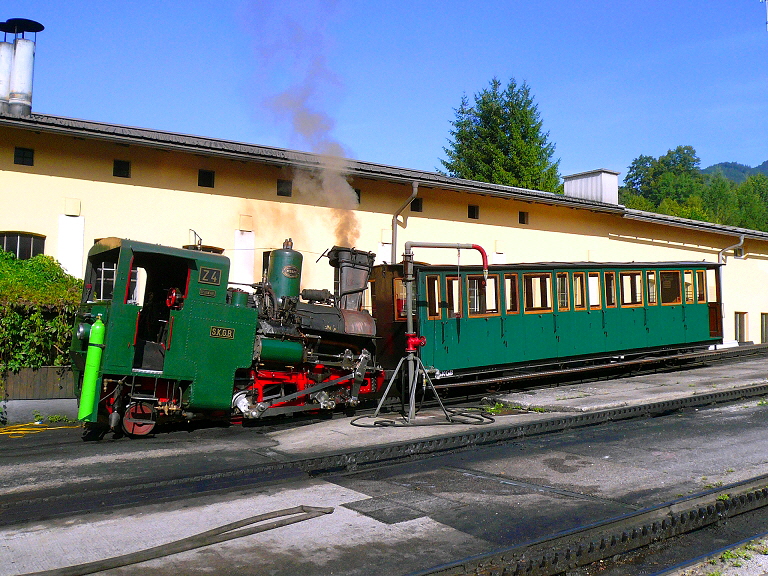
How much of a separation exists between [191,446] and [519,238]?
13.8m

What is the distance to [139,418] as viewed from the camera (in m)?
9.15

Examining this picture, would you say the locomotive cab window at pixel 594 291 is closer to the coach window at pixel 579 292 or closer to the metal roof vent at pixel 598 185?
the coach window at pixel 579 292

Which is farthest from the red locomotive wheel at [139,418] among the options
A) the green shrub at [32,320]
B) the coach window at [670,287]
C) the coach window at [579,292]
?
the coach window at [670,287]

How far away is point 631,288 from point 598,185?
1008 centimetres

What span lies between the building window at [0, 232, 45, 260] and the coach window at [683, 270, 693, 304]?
47.3ft

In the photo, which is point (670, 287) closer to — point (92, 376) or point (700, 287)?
point (700, 287)

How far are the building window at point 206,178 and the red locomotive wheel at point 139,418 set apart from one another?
6897 millimetres

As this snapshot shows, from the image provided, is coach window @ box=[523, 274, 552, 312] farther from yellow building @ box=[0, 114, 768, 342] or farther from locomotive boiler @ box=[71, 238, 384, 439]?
yellow building @ box=[0, 114, 768, 342]

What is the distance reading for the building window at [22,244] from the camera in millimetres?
12812

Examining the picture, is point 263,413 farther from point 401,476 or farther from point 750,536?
point 750,536

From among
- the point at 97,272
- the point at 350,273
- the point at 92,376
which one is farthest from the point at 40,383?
the point at 350,273

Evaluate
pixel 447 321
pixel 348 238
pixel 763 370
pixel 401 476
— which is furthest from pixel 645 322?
pixel 401 476

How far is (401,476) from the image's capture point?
6883 millimetres

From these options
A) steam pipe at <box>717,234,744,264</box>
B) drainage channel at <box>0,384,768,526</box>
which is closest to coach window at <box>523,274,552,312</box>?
drainage channel at <box>0,384,768,526</box>
